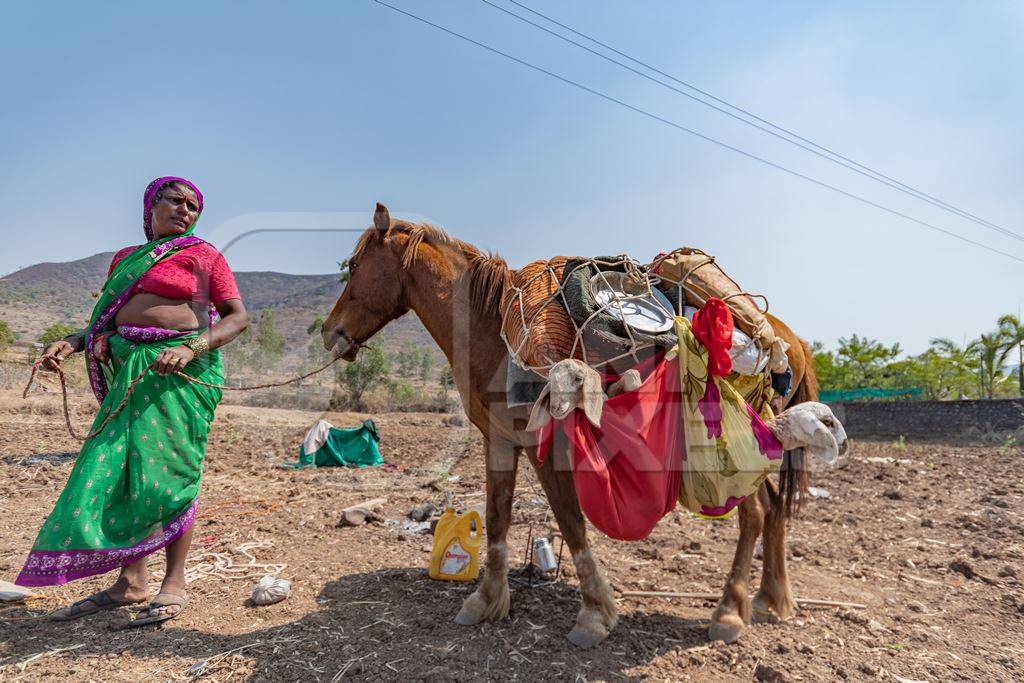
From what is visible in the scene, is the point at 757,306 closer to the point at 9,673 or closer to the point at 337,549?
the point at 337,549

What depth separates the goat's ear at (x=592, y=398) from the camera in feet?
8.34

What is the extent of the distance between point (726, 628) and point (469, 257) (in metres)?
2.57

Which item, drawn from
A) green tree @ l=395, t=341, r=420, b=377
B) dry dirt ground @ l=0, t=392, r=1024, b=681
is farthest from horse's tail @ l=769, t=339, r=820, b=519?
green tree @ l=395, t=341, r=420, b=377

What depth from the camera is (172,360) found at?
3.11 m

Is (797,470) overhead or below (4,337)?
below

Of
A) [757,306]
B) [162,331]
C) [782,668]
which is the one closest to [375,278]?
[162,331]

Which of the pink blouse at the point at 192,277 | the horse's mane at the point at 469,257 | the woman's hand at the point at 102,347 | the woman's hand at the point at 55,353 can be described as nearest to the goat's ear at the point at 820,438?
the horse's mane at the point at 469,257

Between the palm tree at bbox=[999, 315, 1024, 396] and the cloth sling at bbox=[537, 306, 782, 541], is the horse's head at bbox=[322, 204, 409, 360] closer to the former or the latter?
the cloth sling at bbox=[537, 306, 782, 541]

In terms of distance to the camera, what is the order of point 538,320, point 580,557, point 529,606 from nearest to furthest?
point 538,320 < point 580,557 < point 529,606

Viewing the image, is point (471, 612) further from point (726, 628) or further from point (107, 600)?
point (107, 600)

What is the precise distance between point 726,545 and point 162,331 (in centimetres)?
450

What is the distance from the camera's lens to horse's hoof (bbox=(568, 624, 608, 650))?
303 centimetres

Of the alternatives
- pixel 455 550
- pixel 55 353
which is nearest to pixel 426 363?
pixel 455 550

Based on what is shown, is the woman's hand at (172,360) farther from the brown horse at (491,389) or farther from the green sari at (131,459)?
the brown horse at (491,389)
